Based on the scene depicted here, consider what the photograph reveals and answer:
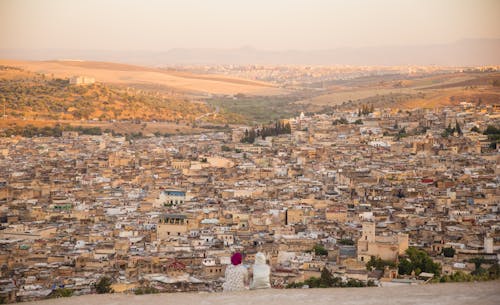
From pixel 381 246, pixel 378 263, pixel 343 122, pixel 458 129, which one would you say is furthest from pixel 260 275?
pixel 343 122

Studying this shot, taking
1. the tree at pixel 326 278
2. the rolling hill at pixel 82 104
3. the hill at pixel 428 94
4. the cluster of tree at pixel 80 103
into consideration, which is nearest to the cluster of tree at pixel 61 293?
the tree at pixel 326 278

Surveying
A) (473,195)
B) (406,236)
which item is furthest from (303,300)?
(473,195)

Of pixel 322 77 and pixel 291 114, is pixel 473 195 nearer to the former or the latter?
pixel 291 114

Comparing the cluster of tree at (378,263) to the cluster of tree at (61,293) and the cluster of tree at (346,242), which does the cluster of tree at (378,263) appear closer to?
the cluster of tree at (346,242)

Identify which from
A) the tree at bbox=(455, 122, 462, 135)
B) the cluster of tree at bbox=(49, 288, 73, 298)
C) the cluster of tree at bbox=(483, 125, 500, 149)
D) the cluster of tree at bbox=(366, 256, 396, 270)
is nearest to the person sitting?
the cluster of tree at bbox=(49, 288, 73, 298)

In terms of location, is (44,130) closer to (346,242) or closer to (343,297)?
(346,242)
